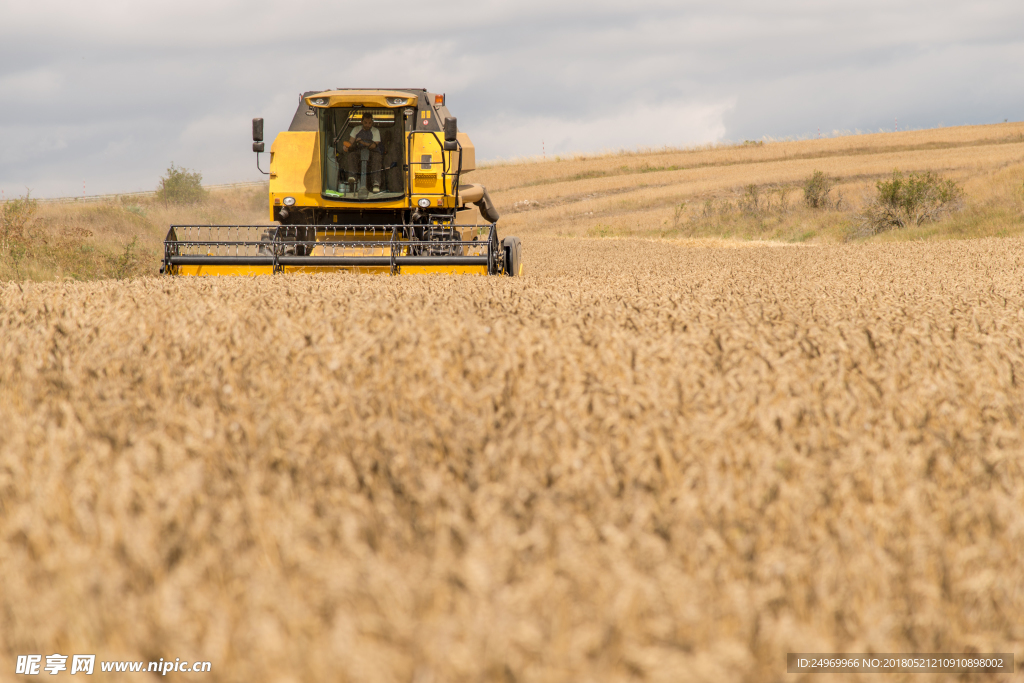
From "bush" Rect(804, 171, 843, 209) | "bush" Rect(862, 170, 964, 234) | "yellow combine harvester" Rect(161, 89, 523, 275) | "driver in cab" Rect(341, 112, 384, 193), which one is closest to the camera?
"yellow combine harvester" Rect(161, 89, 523, 275)

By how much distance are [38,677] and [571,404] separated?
1723 mm

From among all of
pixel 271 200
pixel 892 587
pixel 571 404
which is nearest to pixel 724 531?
pixel 892 587

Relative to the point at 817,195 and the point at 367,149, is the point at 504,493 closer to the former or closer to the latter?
the point at 367,149

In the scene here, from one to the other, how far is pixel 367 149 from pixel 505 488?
8.88m

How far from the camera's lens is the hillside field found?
1.31m

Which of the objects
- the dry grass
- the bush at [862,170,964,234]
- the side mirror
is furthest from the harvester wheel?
the bush at [862,170,964,234]

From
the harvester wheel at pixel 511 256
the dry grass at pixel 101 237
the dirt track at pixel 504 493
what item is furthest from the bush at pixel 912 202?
the dirt track at pixel 504 493

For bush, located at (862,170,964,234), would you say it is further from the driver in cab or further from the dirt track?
the dirt track

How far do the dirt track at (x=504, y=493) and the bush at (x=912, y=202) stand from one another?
2356 cm

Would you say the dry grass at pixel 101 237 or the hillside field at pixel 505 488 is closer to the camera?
the hillside field at pixel 505 488

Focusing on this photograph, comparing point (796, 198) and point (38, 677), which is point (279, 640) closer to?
point (38, 677)

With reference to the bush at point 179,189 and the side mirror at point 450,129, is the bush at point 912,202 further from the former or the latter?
the bush at point 179,189

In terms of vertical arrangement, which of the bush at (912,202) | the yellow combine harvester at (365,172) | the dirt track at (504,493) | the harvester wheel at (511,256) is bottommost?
the dirt track at (504,493)

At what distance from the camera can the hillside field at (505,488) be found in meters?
1.31
